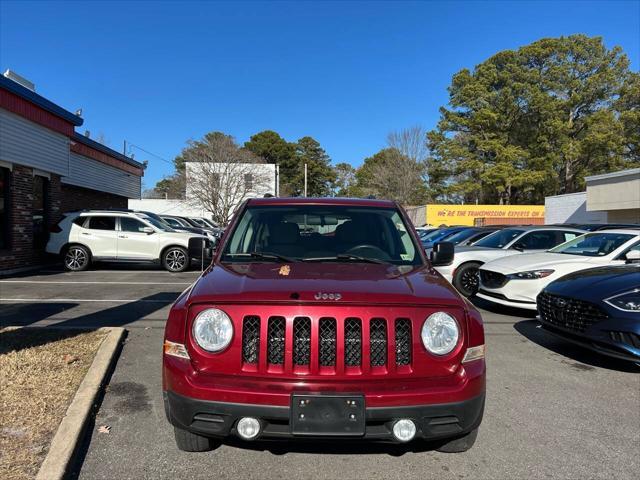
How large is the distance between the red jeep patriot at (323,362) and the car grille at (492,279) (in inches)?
208

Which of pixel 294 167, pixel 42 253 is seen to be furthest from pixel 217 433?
pixel 294 167

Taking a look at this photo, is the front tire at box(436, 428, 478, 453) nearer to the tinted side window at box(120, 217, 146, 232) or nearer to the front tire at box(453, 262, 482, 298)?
the front tire at box(453, 262, 482, 298)

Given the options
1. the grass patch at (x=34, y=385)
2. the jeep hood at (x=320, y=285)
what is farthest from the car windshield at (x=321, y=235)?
the grass patch at (x=34, y=385)

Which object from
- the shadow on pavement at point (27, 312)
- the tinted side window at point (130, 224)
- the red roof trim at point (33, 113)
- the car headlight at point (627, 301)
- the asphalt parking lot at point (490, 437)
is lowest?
the asphalt parking lot at point (490, 437)

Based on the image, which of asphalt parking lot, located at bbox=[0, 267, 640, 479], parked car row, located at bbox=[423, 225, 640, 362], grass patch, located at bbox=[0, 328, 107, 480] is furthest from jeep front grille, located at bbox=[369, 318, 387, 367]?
parked car row, located at bbox=[423, 225, 640, 362]

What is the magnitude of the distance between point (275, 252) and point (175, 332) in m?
1.25

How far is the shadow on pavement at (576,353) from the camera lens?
5.34m

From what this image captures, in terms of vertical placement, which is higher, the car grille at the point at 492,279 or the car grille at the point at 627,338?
the car grille at the point at 492,279

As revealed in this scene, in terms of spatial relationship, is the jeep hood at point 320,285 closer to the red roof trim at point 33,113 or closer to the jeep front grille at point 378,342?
the jeep front grille at point 378,342

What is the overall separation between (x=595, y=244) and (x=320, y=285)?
272 inches

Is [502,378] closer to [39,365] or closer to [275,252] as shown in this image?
[275,252]

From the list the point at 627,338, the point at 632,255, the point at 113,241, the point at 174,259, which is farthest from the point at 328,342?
the point at 113,241

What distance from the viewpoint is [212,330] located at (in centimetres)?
262

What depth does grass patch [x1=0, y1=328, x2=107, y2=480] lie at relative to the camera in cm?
306
